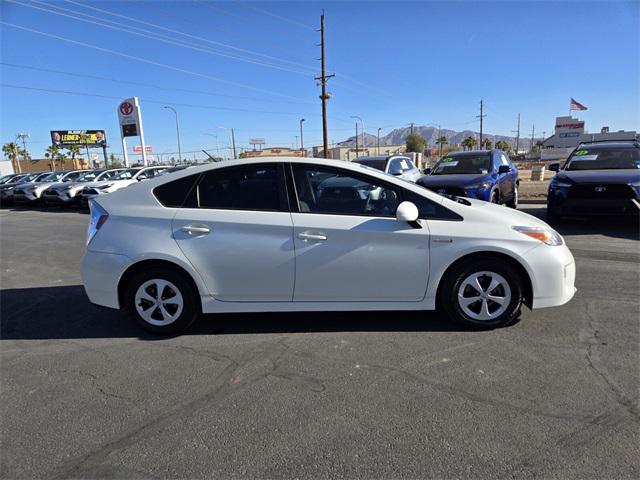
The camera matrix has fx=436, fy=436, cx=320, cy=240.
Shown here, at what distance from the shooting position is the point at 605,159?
926cm

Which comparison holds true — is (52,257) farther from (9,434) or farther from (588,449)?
(588,449)

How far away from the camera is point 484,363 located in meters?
3.32

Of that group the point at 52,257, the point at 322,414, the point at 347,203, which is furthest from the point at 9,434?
the point at 52,257

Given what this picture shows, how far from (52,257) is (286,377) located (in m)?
6.59

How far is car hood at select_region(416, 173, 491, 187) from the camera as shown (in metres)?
9.23

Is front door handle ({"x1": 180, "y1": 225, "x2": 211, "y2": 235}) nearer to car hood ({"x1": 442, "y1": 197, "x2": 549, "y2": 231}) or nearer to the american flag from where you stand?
car hood ({"x1": 442, "y1": 197, "x2": 549, "y2": 231})

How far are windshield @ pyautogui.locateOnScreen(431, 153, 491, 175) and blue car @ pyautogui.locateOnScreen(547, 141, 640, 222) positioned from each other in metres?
1.66

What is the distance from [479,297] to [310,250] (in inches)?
60.5

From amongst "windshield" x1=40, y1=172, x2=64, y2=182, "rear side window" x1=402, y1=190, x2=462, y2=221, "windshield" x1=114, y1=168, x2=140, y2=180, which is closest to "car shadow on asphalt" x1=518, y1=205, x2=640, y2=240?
"rear side window" x1=402, y1=190, x2=462, y2=221

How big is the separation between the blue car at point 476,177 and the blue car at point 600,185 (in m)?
1.25

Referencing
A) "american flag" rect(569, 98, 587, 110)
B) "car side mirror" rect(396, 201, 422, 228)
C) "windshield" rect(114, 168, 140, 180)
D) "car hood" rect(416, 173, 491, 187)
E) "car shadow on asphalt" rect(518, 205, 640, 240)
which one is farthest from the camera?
"american flag" rect(569, 98, 587, 110)

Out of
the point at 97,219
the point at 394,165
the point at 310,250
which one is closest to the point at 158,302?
the point at 97,219

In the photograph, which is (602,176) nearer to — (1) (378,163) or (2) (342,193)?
(1) (378,163)

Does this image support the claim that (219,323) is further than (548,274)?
Yes
